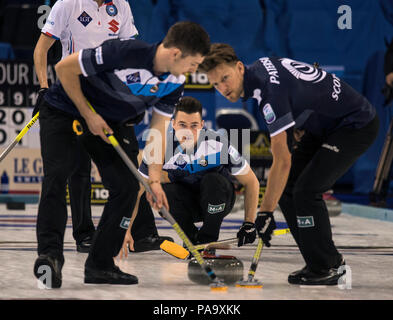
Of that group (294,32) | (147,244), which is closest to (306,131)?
(147,244)

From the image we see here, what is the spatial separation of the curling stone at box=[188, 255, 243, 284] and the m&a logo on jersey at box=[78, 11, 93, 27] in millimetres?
2085

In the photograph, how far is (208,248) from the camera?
4.64 metres

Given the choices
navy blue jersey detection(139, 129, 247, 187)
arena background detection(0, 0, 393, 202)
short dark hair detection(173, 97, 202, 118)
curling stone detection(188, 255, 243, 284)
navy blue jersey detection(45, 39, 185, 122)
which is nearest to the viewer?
navy blue jersey detection(45, 39, 185, 122)

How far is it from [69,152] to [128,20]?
177 centimetres

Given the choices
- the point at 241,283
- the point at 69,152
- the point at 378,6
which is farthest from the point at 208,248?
the point at 378,6

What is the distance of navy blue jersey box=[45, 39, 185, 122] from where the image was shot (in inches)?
144

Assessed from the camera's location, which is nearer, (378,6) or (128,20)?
(128,20)

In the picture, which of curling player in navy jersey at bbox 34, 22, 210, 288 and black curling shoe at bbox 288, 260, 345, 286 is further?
black curling shoe at bbox 288, 260, 345, 286

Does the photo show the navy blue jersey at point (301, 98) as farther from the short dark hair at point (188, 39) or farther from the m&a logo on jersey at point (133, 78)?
the m&a logo on jersey at point (133, 78)

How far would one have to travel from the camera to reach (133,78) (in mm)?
3811

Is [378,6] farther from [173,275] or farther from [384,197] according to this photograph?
[173,275]

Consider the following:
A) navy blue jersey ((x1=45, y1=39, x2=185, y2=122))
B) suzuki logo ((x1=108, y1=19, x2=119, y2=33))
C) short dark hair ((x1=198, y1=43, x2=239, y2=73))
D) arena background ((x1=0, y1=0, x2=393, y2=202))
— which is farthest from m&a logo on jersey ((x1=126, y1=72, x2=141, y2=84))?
arena background ((x1=0, y1=0, x2=393, y2=202))

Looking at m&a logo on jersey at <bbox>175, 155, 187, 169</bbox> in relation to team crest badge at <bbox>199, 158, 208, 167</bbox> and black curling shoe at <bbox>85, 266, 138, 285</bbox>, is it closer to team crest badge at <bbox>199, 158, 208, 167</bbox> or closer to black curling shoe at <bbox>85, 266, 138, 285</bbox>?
team crest badge at <bbox>199, 158, 208, 167</bbox>

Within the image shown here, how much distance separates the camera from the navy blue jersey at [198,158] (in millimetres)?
5242
